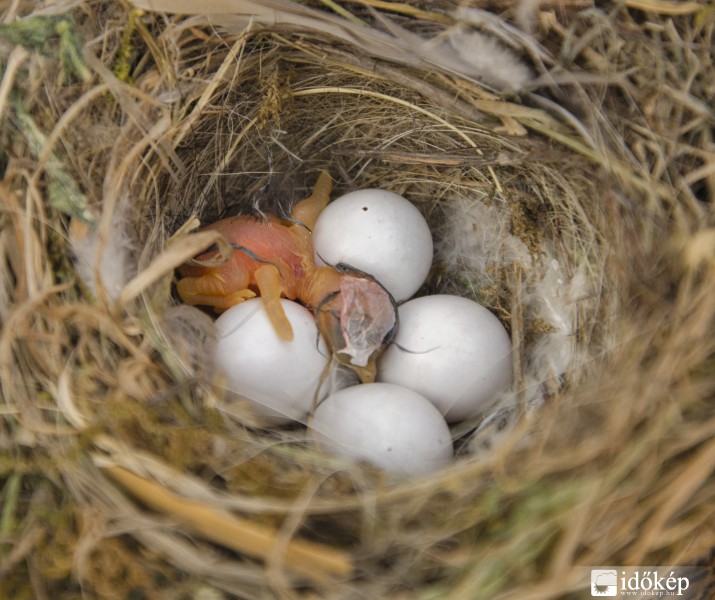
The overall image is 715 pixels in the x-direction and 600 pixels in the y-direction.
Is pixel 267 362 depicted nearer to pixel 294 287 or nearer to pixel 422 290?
pixel 294 287

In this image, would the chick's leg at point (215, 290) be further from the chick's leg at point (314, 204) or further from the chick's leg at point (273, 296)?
the chick's leg at point (314, 204)

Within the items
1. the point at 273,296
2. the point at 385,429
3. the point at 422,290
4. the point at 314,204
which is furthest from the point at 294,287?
the point at 385,429

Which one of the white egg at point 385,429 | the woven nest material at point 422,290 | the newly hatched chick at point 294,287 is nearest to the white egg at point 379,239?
the newly hatched chick at point 294,287

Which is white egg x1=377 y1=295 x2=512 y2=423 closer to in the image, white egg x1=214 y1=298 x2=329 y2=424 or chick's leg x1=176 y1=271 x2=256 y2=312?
white egg x1=214 y1=298 x2=329 y2=424

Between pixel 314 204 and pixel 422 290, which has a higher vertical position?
pixel 314 204

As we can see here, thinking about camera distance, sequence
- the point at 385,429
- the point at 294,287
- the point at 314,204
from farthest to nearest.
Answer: the point at 314,204
the point at 294,287
the point at 385,429

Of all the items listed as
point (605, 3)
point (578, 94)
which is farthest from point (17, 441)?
point (605, 3)

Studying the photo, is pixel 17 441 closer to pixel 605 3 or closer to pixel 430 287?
pixel 430 287
